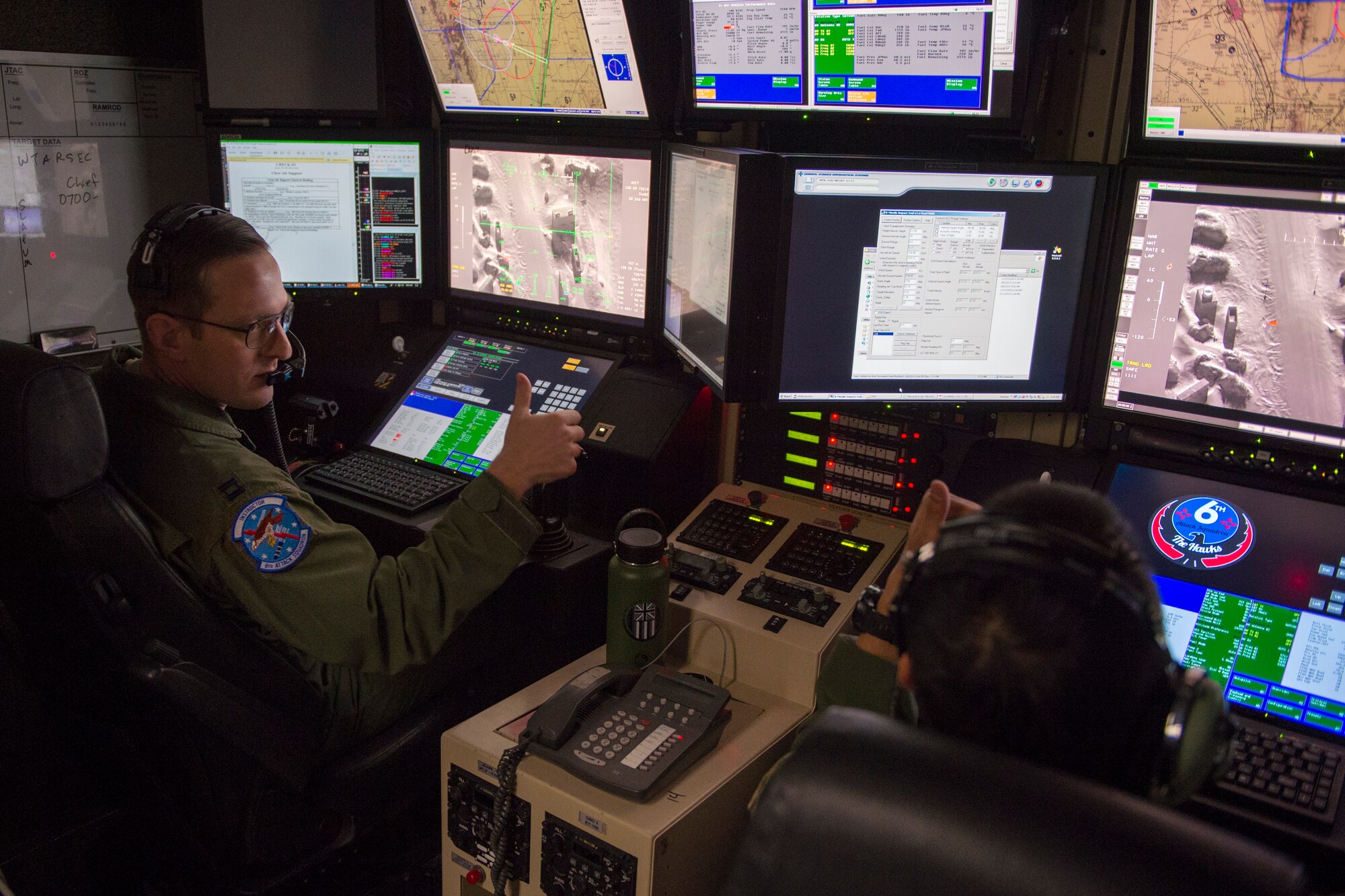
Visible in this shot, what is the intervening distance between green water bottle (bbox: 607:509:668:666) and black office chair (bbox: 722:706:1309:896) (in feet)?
3.28

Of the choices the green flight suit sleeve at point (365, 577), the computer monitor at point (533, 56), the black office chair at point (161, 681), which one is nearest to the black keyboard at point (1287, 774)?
the green flight suit sleeve at point (365, 577)

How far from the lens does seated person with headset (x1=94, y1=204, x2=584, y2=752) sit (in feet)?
4.93

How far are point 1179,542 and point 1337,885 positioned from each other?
50cm

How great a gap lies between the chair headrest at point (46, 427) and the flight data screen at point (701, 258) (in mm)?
966

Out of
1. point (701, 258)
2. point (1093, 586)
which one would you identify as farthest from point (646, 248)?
point (1093, 586)

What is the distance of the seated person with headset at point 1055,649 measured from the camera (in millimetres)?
705

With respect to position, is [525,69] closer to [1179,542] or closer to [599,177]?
[599,177]

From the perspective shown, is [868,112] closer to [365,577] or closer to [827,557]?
[827,557]

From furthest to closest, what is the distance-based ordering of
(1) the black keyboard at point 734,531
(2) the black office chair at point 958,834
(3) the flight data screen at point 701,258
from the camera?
(1) the black keyboard at point 734,531 < (3) the flight data screen at point 701,258 < (2) the black office chair at point 958,834

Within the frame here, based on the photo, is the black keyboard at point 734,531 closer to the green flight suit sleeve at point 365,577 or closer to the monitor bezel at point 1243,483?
the green flight suit sleeve at point 365,577

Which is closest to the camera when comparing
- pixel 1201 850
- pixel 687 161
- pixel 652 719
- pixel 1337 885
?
pixel 1201 850

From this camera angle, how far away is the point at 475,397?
238 cm

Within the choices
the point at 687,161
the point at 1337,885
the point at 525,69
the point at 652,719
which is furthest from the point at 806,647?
the point at 525,69

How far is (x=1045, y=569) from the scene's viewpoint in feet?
2.30
